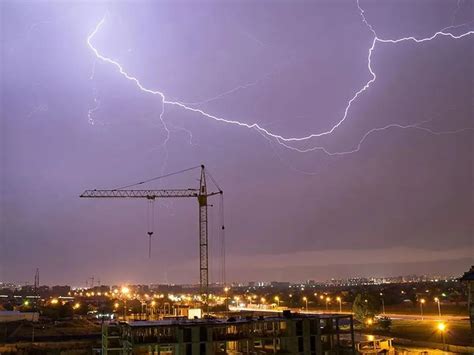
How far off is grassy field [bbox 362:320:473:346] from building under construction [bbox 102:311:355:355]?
16.9 meters

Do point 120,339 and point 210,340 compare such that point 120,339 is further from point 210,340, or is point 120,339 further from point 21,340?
point 21,340

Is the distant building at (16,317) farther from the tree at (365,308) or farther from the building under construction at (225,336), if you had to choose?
the tree at (365,308)

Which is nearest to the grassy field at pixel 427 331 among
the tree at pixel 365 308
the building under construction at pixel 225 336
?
the tree at pixel 365 308

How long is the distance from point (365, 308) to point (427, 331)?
11.4 meters

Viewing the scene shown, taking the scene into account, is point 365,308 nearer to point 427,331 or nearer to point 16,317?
→ point 427,331

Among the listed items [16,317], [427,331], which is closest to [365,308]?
[427,331]

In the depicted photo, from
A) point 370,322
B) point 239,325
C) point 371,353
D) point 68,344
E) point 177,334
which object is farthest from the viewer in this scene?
point 370,322

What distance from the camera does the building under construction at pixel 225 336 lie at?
31281 millimetres

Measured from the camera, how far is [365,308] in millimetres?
64438

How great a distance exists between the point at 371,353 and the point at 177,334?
66.1 feet

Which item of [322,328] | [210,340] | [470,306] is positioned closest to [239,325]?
[210,340]

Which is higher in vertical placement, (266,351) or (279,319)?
(279,319)

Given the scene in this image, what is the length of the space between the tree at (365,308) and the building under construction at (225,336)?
28.1m

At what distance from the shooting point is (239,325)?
33938mm
